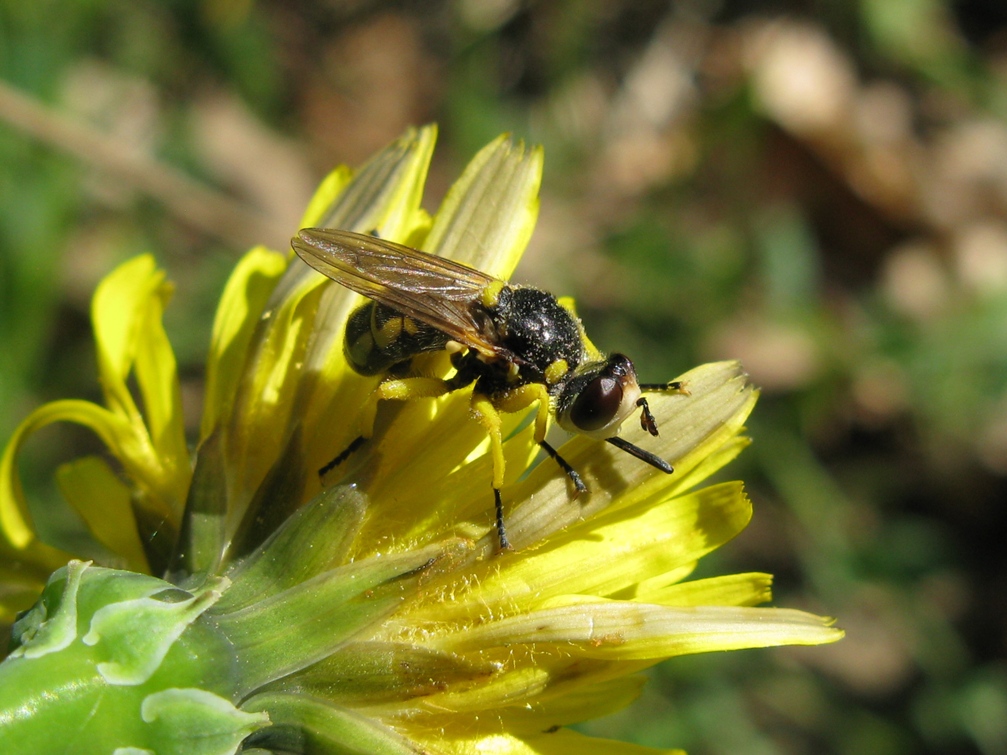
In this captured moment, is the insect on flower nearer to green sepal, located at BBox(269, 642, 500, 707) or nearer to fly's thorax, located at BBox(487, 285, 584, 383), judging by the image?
fly's thorax, located at BBox(487, 285, 584, 383)

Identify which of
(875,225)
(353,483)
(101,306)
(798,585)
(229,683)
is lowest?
(798,585)

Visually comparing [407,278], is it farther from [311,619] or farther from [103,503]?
[103,503]

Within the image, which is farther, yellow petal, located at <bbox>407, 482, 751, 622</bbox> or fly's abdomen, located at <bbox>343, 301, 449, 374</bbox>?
fly's abdomen, located at <bbox>343, 301, 449, 374</bbox>

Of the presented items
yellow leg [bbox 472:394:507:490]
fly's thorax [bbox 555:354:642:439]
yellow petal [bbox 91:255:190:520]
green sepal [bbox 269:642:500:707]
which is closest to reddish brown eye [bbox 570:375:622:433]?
fly's thorax [bbox 555:354:642:439]

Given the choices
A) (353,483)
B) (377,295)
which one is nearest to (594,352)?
(377,295)

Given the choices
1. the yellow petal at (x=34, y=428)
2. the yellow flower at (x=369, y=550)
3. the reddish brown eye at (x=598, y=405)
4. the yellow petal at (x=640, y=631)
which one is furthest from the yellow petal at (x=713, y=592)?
the yellow petal at (x=34, y=428)

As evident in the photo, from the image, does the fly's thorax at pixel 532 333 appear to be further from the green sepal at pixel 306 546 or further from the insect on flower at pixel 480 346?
the green sepal at pixel 306 546

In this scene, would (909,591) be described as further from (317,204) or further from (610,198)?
(317,204)
